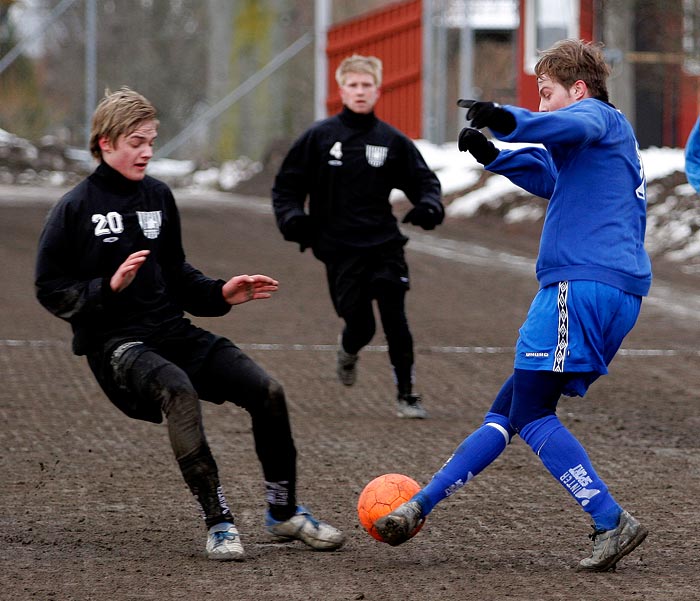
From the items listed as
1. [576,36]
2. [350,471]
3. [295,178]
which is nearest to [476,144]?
[350,471]

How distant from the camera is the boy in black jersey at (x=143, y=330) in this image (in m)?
5.13

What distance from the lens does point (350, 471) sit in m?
6.79

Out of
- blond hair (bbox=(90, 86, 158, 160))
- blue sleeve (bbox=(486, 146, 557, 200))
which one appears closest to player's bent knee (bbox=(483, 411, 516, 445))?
blue sleeve (bbox=(486, 146, 557, 200))

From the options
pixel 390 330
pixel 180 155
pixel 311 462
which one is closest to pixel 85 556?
pixel 311 462

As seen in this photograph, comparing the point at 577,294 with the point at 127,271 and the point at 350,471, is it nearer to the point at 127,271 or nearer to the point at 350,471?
the point at 127,271

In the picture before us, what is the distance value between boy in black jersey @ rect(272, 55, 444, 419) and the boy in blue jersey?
3.24 m

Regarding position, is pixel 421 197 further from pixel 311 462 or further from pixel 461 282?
pixel 461 282

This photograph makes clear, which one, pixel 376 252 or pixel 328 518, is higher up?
→ pixel 376 252

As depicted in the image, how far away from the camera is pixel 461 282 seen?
14.3 meters

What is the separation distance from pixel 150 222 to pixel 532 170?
1422mm

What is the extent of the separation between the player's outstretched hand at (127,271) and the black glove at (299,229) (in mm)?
3441

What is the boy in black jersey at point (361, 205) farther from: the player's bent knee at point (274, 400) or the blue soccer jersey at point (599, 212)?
the blue soccer jersey at point (599, 212)

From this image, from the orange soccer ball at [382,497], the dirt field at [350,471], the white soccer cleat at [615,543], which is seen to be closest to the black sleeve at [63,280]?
the dirt field at [350,471]

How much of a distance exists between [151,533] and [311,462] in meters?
1.59
